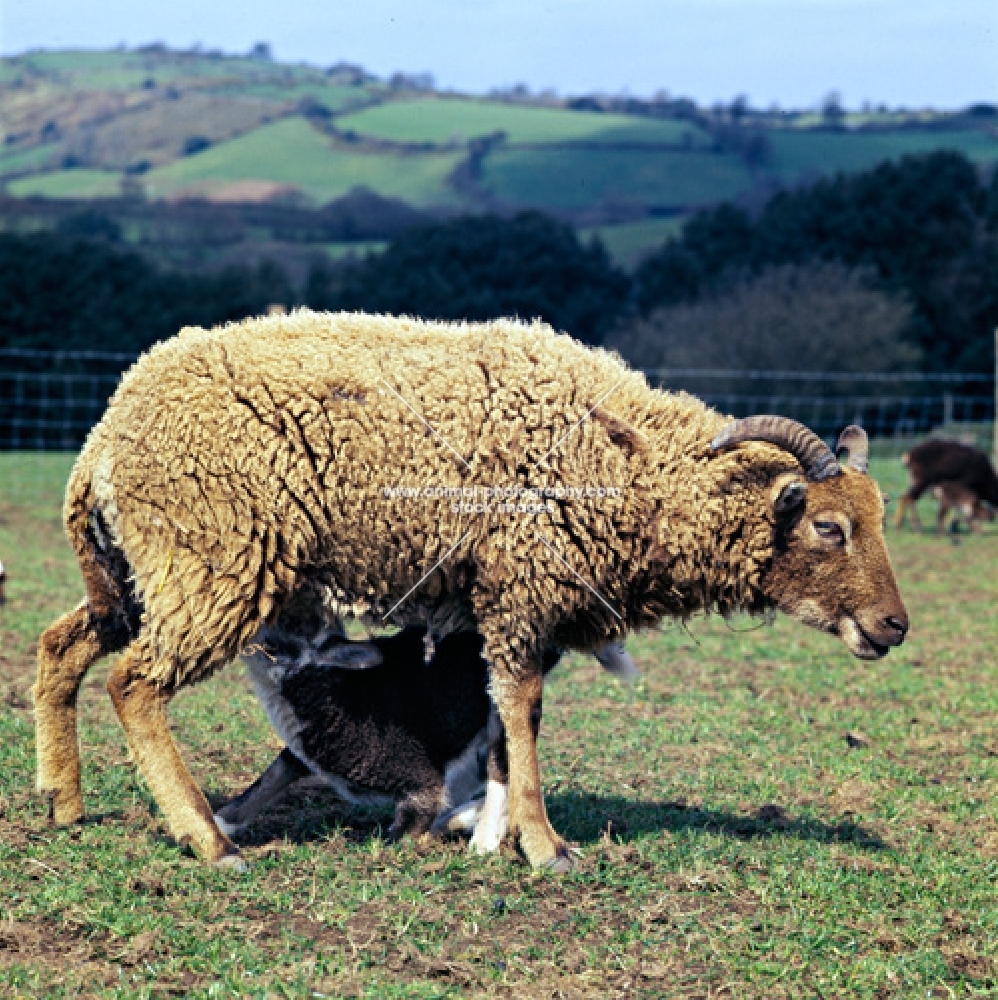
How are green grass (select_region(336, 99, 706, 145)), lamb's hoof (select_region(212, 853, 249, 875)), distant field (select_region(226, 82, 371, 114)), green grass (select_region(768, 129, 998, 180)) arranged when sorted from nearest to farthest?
lamb's hoof (select_region(212, 853, 249, 875))
green grass (select_region(768, 129, 998, 180))
green grass (select_region(336, 99, 706, 145))
distant field (select_region(226, 82, 371, 114))

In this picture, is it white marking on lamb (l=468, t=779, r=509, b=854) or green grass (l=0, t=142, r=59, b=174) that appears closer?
white marking on lamb (l=468, t=779, r=509, b=854)

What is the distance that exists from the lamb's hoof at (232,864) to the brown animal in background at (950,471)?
13.6m

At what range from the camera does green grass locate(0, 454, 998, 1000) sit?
4.24m

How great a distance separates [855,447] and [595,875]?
2.18 metres

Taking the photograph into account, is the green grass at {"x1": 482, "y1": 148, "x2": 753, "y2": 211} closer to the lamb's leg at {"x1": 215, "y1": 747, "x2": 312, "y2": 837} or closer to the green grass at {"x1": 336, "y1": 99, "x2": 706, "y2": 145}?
the green grass at {"x1": 336, "y1": 99, "x2": 706, "y2": 145}

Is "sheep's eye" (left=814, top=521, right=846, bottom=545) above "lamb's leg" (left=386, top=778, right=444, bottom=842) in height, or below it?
above

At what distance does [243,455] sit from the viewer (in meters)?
5.21

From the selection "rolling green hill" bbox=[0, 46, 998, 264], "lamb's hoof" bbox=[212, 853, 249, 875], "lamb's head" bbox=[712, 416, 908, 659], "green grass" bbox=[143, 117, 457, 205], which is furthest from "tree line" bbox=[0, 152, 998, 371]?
"lamb's hoof" bbox=[212, 853, 249, 875]

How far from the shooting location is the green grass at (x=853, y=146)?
4881cm

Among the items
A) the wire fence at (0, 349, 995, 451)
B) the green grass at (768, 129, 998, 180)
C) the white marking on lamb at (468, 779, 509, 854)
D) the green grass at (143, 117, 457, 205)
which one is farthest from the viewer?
the green grass at (143, 117, 457, 205)

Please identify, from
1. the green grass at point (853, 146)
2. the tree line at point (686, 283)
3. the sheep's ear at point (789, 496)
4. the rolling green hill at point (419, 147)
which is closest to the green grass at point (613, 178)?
the rolling green hill at point (419, 147)

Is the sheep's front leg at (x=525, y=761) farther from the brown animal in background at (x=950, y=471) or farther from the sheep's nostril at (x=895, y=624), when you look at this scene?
the brown animal in background at (x=950, y=471)

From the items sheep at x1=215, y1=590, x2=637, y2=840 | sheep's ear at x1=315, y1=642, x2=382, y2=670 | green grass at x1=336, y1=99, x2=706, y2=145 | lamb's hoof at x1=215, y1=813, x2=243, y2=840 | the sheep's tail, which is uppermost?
green grass at x1=336, y1=99, x2=706, y2=145

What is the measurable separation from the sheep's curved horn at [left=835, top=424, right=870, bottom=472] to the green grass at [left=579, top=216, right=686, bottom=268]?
1536 inches
